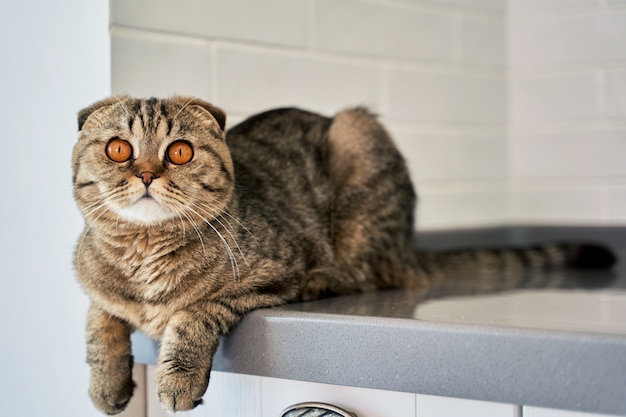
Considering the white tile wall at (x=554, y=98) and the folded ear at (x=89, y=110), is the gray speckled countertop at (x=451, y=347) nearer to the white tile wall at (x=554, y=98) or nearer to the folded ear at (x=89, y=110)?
the folded ear at (x=89, y=110)

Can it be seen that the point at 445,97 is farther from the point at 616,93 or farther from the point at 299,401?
the point at 299,401

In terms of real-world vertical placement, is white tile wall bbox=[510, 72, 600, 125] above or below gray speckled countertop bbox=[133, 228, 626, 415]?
above

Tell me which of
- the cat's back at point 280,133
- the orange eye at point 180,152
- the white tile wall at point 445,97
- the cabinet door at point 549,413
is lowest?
the cabinet door at point 549,413

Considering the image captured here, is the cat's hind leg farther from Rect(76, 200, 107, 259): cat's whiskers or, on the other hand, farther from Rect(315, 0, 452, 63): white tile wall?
Rect(76, 200, 107, 259): cat's whiskers

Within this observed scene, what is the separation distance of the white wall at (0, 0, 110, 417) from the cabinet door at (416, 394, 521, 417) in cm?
71

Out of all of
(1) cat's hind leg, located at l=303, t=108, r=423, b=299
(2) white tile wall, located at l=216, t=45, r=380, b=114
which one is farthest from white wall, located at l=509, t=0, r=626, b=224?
(1) cat's hind leg, located at l=303, t=108, r=423, b=299

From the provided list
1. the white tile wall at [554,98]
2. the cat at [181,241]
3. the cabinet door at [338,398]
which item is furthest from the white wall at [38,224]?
the white tile wall at [554,98]

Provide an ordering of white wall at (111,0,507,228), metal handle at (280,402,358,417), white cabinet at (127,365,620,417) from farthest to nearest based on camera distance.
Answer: white wall at (111,0,507,228), metal handle at (280,402,358,417), white cabinet at (127,365,620,417)

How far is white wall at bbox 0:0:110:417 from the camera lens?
5.35ft

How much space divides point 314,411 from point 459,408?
232 mm

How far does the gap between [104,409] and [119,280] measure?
0.23 metres

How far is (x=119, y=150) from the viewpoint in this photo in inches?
52.3

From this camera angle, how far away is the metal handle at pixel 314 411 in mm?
1266

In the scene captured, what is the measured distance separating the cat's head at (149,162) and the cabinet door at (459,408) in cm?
46
